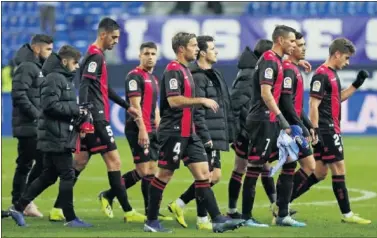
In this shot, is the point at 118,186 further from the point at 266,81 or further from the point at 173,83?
the point at 266,81

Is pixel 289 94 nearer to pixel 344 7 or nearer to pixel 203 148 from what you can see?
pixel 203 148

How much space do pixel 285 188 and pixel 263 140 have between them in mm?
567

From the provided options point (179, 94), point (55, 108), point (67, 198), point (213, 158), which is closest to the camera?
point (179, 94)

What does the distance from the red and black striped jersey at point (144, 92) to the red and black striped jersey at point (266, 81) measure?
1.69m

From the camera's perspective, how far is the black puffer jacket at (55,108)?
1139 cm

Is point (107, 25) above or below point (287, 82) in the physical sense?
above

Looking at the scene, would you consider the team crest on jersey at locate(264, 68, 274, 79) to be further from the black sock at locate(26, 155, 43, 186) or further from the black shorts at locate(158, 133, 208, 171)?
the black sock at locate(26, 155, 43, 186)

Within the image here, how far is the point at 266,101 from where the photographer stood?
1120 cm

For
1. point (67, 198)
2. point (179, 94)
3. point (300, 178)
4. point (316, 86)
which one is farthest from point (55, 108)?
point (300, 178)

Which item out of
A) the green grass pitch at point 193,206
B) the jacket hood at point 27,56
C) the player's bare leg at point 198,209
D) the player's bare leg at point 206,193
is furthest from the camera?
the jacket hood at point 27,56

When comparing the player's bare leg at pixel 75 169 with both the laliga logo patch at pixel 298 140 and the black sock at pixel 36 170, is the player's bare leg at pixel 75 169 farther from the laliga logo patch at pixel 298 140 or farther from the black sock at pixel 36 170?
the laliga logo patch at pixel 298 140

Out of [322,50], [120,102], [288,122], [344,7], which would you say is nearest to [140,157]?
[120,102]

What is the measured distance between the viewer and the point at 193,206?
1398 centimetres

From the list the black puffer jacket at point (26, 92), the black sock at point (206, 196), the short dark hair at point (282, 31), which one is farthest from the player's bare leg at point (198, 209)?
the black puffer jacket at point (26, 92)
